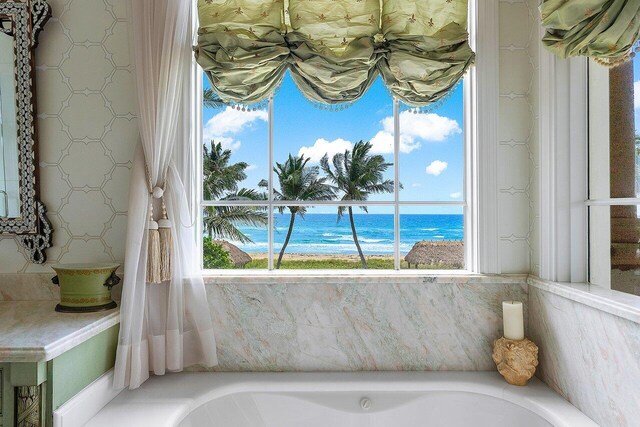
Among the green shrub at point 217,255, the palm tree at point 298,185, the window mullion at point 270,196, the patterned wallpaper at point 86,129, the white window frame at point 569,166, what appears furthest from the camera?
the green shrub at point 217,255

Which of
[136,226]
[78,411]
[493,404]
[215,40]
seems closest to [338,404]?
[493,404]

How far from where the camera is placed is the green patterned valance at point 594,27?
1.32 m

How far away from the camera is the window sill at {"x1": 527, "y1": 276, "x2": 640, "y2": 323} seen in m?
Answer: 1.31

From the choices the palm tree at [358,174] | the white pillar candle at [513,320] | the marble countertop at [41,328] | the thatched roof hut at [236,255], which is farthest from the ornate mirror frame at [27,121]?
the white pillar candle at [513,320]

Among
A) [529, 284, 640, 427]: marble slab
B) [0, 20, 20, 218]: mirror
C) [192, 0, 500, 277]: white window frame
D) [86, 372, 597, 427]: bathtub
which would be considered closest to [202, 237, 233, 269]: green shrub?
[192, 0, 500, 277]: white window frame

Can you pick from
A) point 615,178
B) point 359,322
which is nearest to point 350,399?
point 359,322

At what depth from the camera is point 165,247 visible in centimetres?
176

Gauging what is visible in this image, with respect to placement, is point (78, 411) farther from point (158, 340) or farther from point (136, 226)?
point (136, 226)

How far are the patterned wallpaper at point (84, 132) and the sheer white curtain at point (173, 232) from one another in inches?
7.4

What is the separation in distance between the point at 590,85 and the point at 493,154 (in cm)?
44

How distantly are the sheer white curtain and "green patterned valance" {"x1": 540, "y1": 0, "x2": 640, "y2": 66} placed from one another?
142 centimetres

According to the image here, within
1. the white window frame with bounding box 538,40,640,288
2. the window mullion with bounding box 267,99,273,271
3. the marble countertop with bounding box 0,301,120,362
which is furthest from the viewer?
the window mullion with bounding box 267,99,273,271

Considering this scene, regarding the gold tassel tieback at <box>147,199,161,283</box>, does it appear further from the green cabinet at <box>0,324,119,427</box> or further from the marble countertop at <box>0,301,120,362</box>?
the green cabinet at <box>0,324,119,427</box>

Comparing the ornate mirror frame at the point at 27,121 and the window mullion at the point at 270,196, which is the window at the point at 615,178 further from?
the ornate mirror frame at the point at 27,121
